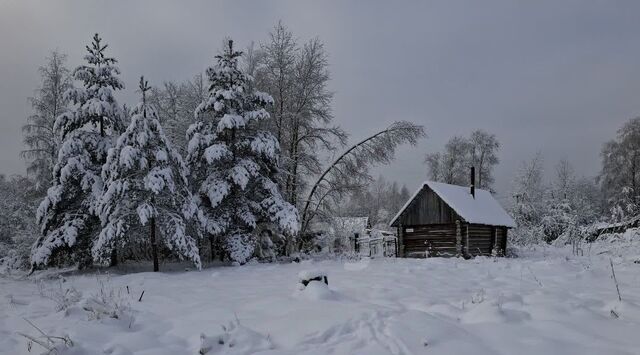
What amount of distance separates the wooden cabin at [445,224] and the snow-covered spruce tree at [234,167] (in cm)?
924

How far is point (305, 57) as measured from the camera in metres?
24.7

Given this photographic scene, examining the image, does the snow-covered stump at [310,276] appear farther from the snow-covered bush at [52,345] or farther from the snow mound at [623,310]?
the snow mound at [623,310]

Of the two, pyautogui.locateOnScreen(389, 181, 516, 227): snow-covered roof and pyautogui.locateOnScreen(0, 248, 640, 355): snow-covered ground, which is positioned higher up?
pyautogui.locateOnScreen(389, 181, 516, 227): snow-covered roof

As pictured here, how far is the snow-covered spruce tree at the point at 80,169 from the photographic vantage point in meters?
14.7

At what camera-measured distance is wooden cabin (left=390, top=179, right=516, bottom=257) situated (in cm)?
2277

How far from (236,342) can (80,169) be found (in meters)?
12.7

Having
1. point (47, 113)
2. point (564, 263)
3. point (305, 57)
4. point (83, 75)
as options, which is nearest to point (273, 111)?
point (305, 57)

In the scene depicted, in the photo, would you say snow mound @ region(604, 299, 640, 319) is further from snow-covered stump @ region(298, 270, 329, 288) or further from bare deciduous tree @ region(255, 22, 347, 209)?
bare deciduous tree @ region(255, 22, 347, 209)

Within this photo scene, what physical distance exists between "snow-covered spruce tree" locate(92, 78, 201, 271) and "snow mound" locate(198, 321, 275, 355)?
9.50 m

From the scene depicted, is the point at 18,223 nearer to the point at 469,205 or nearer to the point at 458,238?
the point at 458,238

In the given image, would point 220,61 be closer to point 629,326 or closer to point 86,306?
point 86,306

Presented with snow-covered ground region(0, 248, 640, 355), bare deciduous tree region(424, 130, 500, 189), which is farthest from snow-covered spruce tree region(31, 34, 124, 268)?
bare deciduous tree region(424, 130, 500, 189)

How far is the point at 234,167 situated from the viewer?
1741cm

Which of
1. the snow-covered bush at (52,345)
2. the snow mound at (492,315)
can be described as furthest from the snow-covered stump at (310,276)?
the snow-covered bush at (52,345)
